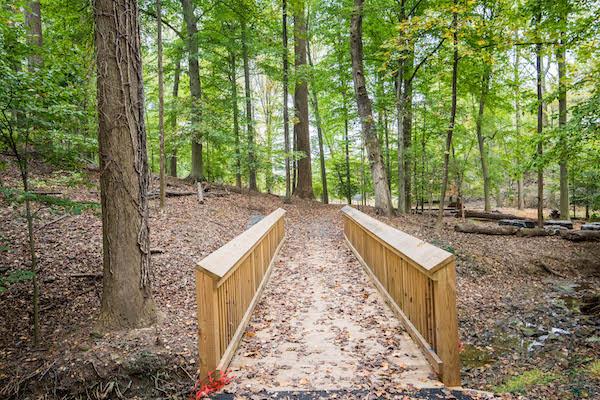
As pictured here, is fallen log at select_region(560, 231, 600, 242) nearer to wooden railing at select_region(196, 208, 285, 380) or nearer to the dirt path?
the dirt path

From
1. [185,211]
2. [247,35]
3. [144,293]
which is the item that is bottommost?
[144,293]

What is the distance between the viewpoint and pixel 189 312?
4.69m

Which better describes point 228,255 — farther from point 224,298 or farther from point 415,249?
point 415,249

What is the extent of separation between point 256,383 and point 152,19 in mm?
13051

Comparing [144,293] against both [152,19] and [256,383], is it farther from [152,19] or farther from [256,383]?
[152,19]

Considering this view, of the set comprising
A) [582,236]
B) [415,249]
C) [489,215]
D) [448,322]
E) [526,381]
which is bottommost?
[526,381]

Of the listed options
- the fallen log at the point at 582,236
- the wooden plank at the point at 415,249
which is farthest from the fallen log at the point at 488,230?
the wooden plank at the point at 415,249

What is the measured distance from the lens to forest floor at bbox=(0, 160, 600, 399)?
11.3 feet

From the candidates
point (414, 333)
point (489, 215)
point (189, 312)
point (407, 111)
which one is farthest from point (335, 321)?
point (489, 215)

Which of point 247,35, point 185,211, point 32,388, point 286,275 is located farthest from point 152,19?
point 32,388

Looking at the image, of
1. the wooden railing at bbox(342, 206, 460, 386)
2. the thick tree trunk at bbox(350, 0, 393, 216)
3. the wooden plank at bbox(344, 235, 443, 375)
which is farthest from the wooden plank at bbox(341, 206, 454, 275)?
the thick tree trunk at bbox(350, 0, 393, 216)

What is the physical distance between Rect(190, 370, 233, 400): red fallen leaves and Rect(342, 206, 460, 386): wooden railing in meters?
1.76

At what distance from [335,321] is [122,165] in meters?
3.01

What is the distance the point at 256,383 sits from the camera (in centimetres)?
304
